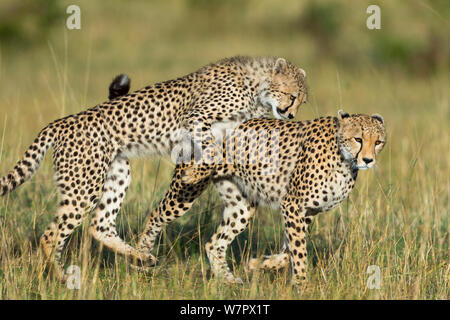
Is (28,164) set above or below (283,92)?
below

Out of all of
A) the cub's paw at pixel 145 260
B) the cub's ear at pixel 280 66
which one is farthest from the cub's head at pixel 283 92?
the cub's paw at pixel 145 260

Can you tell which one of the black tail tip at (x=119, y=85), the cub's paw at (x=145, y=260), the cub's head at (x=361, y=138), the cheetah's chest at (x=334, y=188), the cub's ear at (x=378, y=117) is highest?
the black tail tip at (x=119, y=85)

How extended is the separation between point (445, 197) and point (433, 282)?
2.14 meters

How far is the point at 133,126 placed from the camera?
5211mm

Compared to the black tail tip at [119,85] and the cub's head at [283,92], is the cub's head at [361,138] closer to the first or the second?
the cub's head at [283,92]

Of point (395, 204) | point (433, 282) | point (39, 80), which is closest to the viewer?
point (433, 282)

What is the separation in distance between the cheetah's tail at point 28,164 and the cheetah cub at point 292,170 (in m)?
0.91

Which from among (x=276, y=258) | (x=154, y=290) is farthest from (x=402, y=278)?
(x=154, y=290)

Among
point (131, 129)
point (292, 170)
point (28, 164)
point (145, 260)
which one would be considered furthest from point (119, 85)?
point (292, 170)

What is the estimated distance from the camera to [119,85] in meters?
5.54

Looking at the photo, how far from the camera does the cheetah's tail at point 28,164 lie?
15.9 ft

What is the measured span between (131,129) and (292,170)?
44.6 inches

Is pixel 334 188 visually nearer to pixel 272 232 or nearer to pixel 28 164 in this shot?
pixel 272 232
